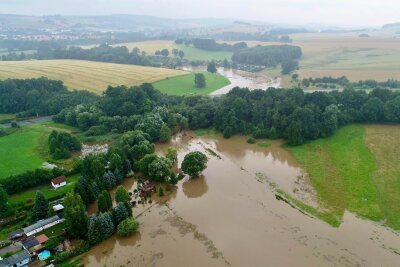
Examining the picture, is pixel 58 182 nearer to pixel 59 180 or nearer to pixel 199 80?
pixel 59 180

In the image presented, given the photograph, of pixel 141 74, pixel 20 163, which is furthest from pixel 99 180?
pixel 141 74

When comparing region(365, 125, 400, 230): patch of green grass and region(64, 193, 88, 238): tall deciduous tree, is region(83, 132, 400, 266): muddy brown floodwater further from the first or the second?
region(365, 125, 400, 230): patch of green grass

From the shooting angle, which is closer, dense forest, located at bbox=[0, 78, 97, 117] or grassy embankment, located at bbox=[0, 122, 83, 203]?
grassy embankment, located at bbox=[0, 122, 83, 203]

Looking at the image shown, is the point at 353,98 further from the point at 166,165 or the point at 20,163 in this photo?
the point at 20,163

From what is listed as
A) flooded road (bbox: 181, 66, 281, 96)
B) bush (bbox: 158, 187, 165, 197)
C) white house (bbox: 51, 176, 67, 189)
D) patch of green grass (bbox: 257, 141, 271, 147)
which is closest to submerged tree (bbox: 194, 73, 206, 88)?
flooded road (bbox: 181, 66, 281, 96)

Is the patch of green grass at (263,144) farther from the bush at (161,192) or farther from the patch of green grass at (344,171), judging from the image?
the bush at (161,192)

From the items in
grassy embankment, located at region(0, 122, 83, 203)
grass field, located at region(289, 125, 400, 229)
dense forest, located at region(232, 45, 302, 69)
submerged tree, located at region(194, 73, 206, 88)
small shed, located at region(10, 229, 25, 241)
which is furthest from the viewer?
dense forest, located at region(232, 45, 302, 69)

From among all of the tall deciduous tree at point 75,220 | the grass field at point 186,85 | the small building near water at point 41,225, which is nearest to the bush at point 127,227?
the tall deciduous tree at point 75,220
